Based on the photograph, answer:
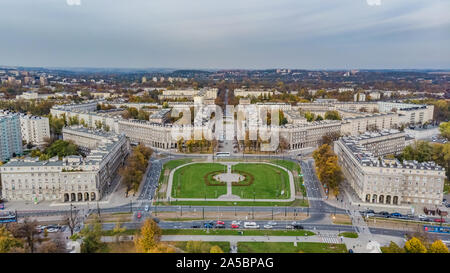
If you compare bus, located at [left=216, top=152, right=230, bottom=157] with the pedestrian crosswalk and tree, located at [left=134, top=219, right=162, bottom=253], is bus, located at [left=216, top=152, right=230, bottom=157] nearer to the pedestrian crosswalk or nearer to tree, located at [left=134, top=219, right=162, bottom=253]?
the pedestrian crosswalk

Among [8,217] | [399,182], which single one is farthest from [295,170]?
[8,217]

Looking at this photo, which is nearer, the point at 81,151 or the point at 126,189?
the point at 126,189

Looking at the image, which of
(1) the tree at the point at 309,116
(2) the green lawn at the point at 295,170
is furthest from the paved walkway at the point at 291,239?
(1) the tree at the point at 309,116

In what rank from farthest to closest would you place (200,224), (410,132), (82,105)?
(82,105), (410,132), (200,224)

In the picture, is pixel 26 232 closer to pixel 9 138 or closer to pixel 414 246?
pixel 414 246

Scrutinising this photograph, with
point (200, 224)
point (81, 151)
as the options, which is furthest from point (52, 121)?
point (200, 224)

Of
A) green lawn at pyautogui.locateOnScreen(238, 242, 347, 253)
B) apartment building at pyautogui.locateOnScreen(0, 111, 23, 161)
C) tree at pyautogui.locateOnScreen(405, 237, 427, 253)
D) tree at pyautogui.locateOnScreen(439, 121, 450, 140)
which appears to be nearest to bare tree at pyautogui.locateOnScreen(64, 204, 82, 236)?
green lawn at pyautogui.locateOnScreen(238, 242, 347, 253)
